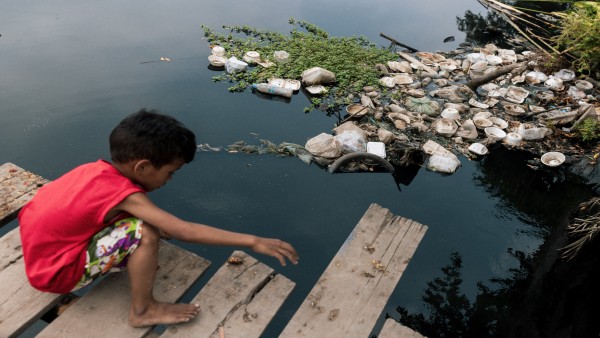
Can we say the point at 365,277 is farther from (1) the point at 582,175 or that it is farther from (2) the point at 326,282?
(1) the point at 582,175

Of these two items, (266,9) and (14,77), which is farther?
(266,9)

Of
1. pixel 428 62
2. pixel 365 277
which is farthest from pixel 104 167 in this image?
pixel 428 62

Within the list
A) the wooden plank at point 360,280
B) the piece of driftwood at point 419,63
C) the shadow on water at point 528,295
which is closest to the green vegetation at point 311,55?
the piece of driftwood at point 419,63

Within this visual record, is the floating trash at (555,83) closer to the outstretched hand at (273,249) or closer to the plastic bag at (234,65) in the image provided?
Result: the plastic bag at (234,65)

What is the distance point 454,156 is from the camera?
4352 mm

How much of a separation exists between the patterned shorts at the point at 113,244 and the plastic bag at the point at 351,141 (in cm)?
262

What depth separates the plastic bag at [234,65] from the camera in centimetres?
521

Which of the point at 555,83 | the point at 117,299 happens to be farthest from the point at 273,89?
the point at 555,83

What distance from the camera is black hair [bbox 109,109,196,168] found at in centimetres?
185

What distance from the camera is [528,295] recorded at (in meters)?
3.31

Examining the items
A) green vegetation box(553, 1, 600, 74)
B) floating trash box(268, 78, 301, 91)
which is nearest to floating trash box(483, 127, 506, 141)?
green vegetation box(553, 1, 600, 74)

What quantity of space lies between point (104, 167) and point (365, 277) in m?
1.31

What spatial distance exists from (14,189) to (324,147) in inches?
94.4

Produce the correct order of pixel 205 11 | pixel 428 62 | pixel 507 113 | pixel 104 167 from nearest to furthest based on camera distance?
pixel 104 167, pixel 507 113, pixel 428 62, pixel 205 11
